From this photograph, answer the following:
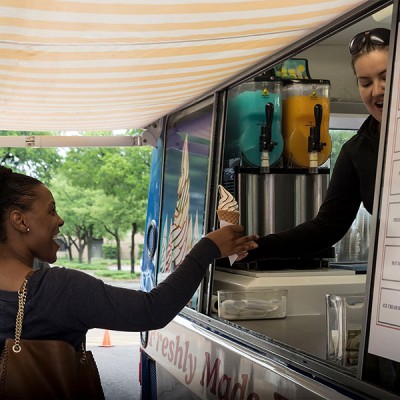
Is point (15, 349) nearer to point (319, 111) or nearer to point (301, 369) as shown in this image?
point (301, 369)

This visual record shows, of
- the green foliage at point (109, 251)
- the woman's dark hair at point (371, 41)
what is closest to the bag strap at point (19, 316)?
the woman's dark hair at point (371, 41)

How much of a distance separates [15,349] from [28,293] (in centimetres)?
18

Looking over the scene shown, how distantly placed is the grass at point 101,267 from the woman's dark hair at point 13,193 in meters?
19.3

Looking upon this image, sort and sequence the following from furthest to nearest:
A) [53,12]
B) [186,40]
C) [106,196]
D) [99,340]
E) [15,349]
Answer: [106,196], [99,340], [186,40], [53,12], [15,349]

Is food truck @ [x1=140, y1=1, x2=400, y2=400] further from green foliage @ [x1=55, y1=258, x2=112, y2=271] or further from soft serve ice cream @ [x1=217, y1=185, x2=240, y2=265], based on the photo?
green foliage @ [x1=55, y1=258, x2=112, y2=271]

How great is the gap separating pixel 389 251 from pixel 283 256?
1.31m

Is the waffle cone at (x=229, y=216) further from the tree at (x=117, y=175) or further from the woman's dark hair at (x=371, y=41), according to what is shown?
the tree at (x=117, y=175)

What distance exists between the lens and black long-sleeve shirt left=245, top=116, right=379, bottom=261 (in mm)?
2797

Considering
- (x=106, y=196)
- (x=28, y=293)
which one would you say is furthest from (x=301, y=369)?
(x=106, y=196)

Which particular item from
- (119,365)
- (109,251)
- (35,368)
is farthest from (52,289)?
(109,251)

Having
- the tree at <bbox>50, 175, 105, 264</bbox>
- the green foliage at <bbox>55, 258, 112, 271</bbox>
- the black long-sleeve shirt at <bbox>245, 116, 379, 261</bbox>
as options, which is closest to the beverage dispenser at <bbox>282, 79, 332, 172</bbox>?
the black long-sleeve shirt at <bbox>245, 116, 379, 261</bbox>

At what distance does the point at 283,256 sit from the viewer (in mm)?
3342

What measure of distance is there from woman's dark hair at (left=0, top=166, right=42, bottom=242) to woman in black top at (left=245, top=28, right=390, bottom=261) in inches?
48.1

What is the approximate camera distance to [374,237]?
2119 mm
